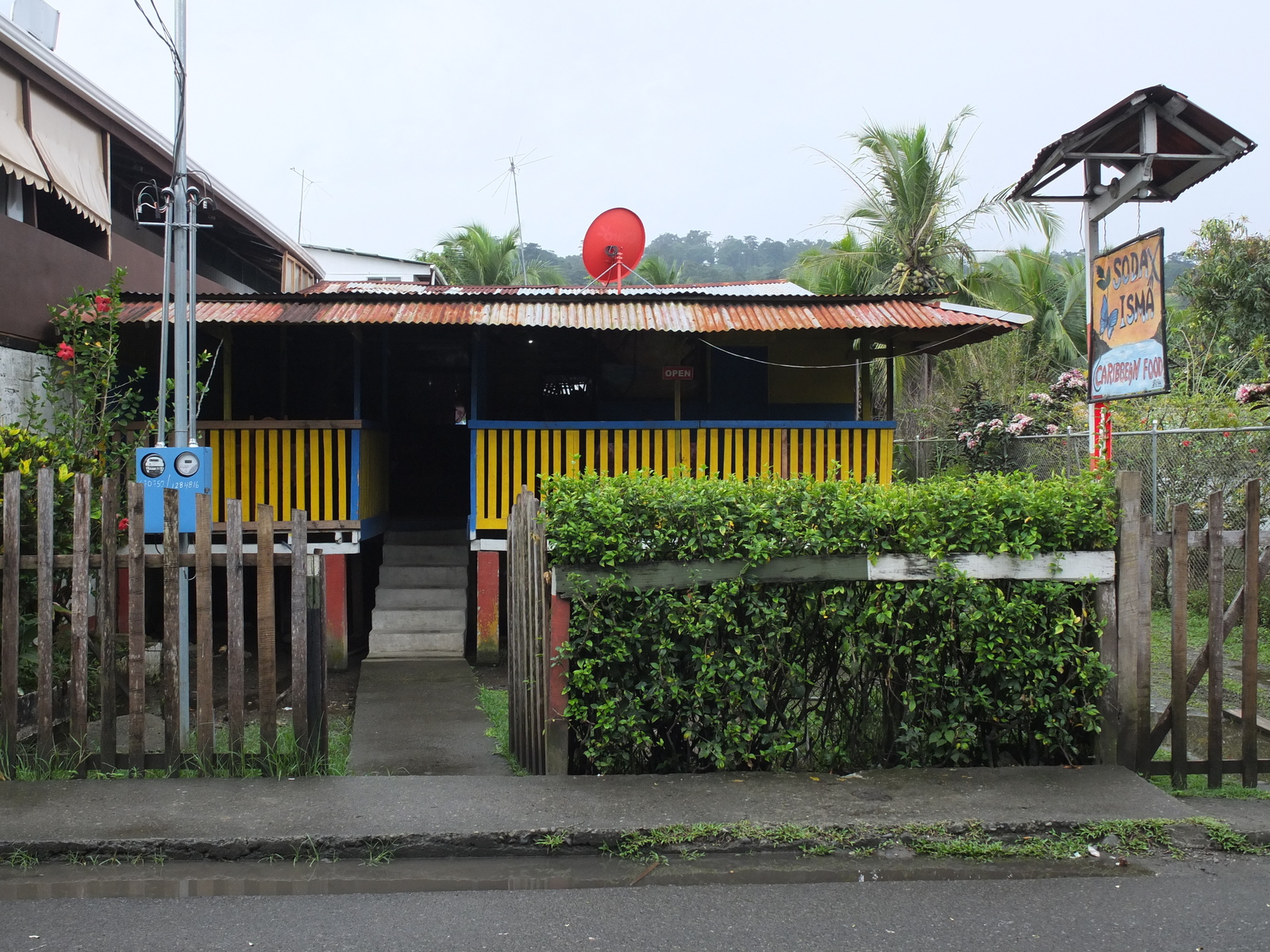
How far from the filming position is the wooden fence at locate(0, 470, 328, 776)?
190 inches

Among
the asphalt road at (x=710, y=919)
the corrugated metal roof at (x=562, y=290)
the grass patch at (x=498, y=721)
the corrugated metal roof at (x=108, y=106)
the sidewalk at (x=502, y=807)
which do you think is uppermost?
the corrugated metal roof at (x=108, y=106)

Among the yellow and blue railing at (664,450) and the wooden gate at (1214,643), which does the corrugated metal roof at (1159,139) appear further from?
the wooden gate at (1214,643)

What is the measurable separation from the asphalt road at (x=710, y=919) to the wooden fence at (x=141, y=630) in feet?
4.12

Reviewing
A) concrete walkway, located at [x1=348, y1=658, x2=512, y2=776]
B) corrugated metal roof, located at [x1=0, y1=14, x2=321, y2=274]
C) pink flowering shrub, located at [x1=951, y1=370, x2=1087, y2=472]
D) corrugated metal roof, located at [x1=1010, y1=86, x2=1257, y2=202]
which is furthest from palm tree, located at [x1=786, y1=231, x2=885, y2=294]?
concrete walkway, located at [x1=348, y1=658, x2=512, y2=776]

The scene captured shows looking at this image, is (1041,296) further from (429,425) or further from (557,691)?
(557,691)

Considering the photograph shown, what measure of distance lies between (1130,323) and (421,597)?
7042 mm

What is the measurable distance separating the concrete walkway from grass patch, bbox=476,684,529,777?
0.04 m

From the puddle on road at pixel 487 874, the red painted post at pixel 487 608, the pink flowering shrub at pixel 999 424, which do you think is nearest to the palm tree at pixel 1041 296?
the pink flowering shrub at pixel 999 424

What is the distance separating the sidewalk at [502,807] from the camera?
4.15 m

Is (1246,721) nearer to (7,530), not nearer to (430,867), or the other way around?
(430,867)

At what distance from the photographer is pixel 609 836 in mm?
4188

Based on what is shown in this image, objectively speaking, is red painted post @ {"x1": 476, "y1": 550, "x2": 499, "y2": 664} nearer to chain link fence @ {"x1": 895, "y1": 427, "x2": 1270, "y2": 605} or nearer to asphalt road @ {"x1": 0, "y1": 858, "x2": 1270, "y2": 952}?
chain link fence @ {"x1": 895, "y1": 427, "x2": 1270, "y2": 605}

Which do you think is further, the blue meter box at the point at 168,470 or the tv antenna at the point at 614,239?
the tv antenna at the point at 614,239

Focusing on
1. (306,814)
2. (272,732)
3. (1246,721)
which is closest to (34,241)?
(272,732)
